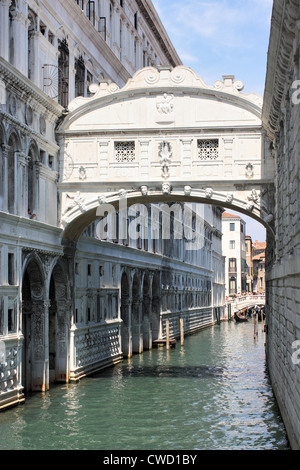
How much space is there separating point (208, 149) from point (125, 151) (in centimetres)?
225

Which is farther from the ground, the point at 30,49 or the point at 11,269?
the point at 30,49

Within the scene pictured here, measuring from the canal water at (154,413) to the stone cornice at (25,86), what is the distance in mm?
7474

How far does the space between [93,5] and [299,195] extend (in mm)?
17663

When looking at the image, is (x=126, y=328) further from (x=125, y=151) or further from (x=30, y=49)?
(x=30, y=49)

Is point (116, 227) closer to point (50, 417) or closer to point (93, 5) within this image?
point (93, 5)

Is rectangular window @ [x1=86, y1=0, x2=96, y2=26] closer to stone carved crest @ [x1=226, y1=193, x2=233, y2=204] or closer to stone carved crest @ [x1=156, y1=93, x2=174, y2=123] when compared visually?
stone carved crest @ [x1=156, y1=93, x2=174, y2=123]

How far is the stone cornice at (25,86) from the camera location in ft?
55.1

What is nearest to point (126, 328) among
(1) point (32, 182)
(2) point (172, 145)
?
(2) point (172, 145)

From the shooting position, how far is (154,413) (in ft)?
57.0

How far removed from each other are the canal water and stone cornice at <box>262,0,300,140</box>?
262 inches

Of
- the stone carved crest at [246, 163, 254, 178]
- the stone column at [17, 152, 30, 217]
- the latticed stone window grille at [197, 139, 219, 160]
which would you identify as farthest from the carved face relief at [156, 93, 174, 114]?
the stone column at [17, 152, 30, 217]

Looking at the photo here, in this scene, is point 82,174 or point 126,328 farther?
point 126,328
